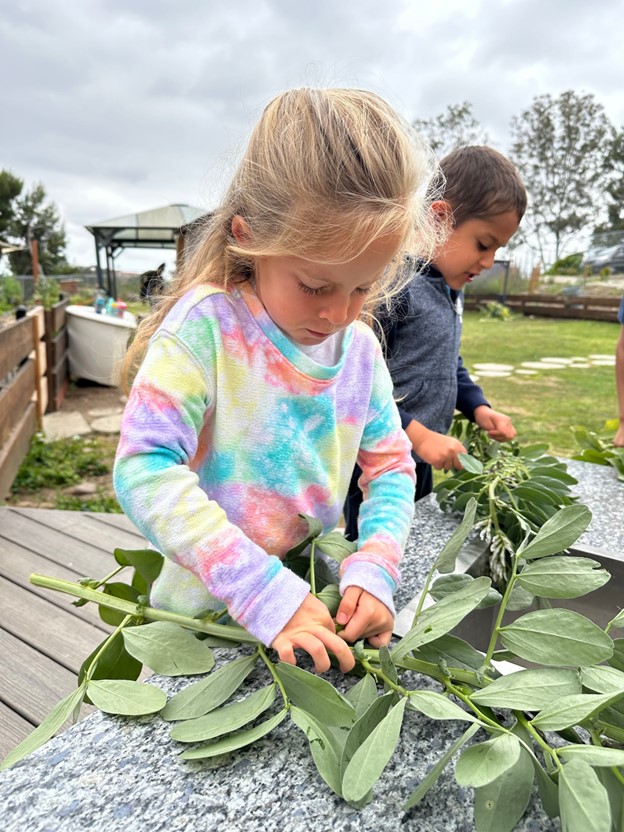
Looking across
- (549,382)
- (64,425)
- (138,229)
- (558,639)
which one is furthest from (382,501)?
(138,229)

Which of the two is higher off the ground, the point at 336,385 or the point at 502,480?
the point at 336,385

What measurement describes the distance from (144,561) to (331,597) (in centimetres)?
21

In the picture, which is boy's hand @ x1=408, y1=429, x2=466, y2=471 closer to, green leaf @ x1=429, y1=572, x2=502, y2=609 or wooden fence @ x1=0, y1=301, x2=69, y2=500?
green leaf @ x1=429, y1=572, x2=502, y2=609

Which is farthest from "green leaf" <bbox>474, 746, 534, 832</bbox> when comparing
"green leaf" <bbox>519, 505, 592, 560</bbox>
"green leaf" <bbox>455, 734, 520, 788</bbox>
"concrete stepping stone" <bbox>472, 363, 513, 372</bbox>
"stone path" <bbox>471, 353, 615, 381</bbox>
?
"concrete stepping stone" <bbox>472, 363, 513, 372</bbox>

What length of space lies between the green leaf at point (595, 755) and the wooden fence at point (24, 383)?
343 cm

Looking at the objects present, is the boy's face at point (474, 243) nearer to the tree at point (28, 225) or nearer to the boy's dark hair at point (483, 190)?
the boy's dark hair at point (483, 190)

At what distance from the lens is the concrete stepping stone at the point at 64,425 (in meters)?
5.05

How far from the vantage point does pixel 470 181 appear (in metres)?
1.41

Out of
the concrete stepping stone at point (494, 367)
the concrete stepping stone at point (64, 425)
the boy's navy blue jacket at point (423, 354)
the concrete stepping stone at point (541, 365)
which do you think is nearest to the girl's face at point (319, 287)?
the boy's navy blue jacket at point (423, 354)

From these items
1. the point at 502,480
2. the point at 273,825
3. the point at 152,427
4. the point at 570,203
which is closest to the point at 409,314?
the point at 502,480

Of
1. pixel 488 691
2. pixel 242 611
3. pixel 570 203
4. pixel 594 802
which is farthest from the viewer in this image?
pixel 570 203

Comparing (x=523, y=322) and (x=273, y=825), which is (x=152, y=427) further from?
(x=523, y=322)

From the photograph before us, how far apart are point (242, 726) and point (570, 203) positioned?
2798 centimetres

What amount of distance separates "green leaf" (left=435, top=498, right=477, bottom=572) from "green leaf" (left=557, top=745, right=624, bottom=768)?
203 millimetres
